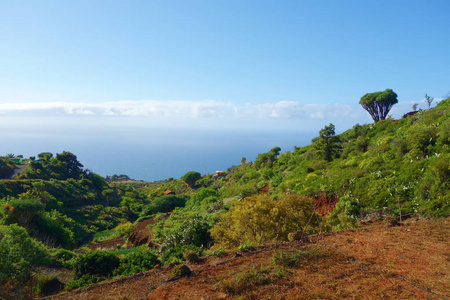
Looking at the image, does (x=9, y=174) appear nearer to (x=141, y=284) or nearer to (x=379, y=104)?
(x=141, y=284)

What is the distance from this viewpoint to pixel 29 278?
10.6 m

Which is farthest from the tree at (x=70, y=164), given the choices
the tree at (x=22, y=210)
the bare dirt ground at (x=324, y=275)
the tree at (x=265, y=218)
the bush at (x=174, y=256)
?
the bare dirt ground at (x=324, y=275)

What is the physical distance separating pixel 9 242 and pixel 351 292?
13817mm

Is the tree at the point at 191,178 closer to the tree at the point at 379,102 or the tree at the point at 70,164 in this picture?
the tree at the point at 70,164

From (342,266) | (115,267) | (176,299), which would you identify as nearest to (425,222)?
(342,266)

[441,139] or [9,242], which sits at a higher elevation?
[441,139]

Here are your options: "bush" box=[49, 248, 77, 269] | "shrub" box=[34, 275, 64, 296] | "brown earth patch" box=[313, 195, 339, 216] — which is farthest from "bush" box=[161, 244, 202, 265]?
"brown earth patch" box=[313, 195, 339, 216]

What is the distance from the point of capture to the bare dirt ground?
282 inches

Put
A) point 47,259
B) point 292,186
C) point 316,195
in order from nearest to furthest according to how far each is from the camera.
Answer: point 47,259, point 316,195, point 292,186

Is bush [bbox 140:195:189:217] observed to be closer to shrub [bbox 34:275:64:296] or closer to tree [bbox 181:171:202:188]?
tree [bbox 181:171:202:188]

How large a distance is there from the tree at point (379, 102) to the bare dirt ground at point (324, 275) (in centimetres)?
3911

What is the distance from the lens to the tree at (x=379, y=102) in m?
43.5

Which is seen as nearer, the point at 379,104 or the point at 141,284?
the point at 141,284

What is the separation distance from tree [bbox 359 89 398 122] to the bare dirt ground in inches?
1540
